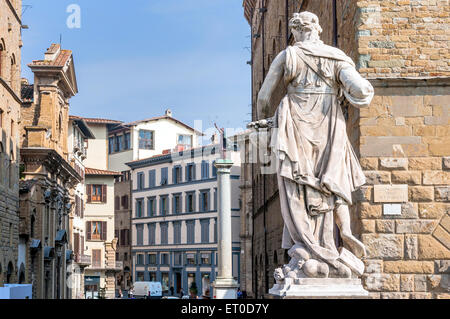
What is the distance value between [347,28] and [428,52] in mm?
1751

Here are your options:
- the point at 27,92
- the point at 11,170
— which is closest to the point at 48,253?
the point at 11,170

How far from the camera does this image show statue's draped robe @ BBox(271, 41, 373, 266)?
21.7 ft

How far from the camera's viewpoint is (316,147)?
22.0 ft

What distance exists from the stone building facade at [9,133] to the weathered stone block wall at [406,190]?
22.1 meters

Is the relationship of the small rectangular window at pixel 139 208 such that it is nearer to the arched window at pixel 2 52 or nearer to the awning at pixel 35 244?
the awning at pixel 35 244

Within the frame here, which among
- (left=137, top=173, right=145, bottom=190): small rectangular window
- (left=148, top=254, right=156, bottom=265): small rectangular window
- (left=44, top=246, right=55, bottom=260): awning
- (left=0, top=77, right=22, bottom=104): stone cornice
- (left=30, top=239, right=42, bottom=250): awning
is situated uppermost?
(left=0, top=77, right=22, bottom=104): stone cornice

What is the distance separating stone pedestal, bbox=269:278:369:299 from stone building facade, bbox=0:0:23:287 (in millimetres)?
28922

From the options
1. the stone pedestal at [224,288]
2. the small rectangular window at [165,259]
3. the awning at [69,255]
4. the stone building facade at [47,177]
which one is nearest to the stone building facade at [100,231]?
the small rectangular window at [165,259]

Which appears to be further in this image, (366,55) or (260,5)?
(260,5)

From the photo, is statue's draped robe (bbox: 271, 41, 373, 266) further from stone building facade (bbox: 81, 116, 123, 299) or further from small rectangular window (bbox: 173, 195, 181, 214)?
small rectangular window (bbox: 173, 195, 181, 214)

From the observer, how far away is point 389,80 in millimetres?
15000

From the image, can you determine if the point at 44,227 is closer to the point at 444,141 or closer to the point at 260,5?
the point at 260,5

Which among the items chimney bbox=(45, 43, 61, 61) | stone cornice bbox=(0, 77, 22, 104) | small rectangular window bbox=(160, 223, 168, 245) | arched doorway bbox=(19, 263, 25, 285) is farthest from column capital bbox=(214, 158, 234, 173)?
small rectangular window bbox=(160, 223, 168, 245)
